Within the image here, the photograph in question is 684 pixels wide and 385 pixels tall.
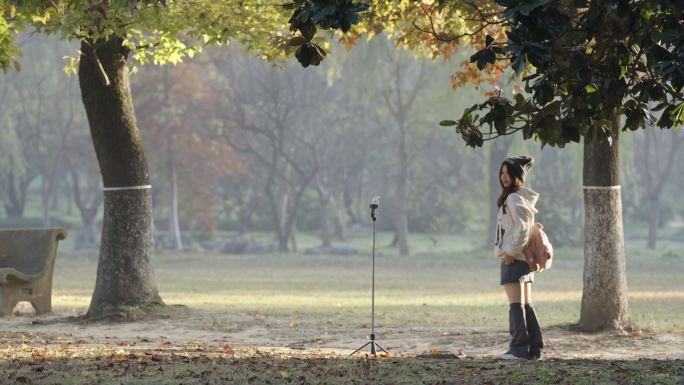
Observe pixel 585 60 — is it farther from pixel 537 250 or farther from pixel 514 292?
pixel 514 292

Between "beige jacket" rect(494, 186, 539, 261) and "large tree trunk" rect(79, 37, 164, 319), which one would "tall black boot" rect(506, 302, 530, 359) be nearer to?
"beige jacket" rect(494, 186, 539, 261)

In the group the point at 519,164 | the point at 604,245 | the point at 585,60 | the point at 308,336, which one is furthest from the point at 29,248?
the point at 585,60

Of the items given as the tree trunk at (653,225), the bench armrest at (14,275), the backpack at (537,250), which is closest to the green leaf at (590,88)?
the backpack at (537,250)

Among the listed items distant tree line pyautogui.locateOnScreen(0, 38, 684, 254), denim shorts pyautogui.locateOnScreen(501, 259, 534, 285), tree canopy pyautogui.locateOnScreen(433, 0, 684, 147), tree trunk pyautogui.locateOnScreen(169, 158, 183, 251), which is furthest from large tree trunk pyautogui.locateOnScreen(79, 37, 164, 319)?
tree trunk pyautogui.locateOnScreen(169, 158, 183, 251)

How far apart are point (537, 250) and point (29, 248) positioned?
865 cm

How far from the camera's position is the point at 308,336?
558 inches

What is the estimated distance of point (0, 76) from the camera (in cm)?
5291

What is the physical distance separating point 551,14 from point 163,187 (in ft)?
152

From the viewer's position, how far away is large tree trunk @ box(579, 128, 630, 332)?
45.8ft

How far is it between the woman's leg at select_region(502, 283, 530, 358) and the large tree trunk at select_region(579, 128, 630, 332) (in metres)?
3.09

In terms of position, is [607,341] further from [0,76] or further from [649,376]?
[0,76]

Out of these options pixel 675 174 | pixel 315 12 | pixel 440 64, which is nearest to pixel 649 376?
pixel 315 12

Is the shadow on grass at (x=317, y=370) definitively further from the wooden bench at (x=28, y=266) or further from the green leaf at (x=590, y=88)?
the wooden bench at (x=28, y=266)

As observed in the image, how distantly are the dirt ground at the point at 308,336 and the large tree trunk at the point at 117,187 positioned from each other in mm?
607
